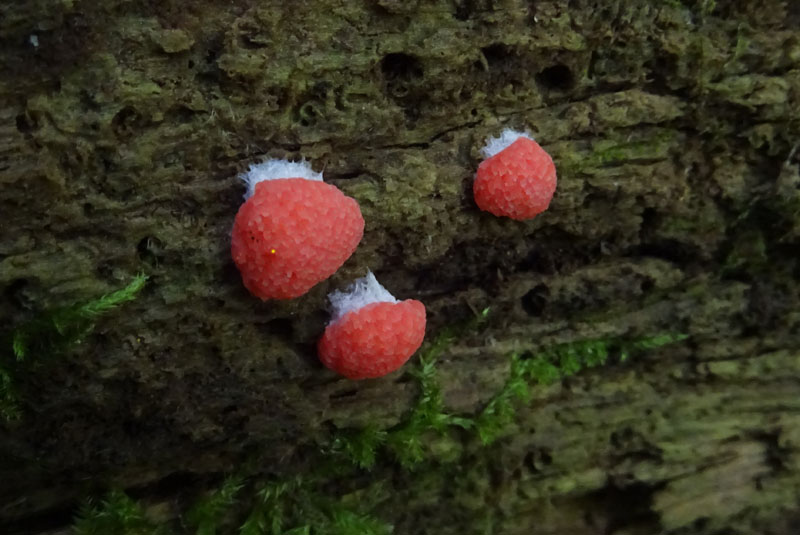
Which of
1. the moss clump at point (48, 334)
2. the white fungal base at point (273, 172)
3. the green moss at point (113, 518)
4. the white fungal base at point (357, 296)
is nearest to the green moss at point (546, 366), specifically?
the white fungal base at point (357, 296)

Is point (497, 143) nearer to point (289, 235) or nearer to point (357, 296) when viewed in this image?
point (357, 296)

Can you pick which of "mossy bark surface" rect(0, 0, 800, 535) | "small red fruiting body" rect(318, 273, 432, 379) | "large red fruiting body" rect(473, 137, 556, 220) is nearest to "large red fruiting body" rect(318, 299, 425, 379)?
"small red fruiting body" rect(318, 273, 432, 379)

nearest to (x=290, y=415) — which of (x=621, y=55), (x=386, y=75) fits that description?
(x=386, y=75)

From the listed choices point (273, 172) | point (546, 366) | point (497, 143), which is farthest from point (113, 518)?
point (497, 143)

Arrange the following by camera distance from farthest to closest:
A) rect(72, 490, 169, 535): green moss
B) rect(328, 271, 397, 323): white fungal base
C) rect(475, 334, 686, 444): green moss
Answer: rect(475, 334, 686, 444): green moss, rect(328, 271, 397, 323): white fungal base, rect(72, 490, 169, 535): green moss

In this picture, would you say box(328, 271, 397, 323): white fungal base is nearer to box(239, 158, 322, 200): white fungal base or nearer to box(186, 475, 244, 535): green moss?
box(239, 158, 322, 200): white fungal base

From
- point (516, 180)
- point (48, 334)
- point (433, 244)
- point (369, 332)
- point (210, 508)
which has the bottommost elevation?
point (210, 508)

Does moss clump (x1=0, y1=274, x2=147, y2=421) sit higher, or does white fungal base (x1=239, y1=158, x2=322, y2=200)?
white fungal base (x1=239, y1=158, x2=322, y2=200)

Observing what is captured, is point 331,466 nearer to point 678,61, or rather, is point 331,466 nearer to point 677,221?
point 677,221
